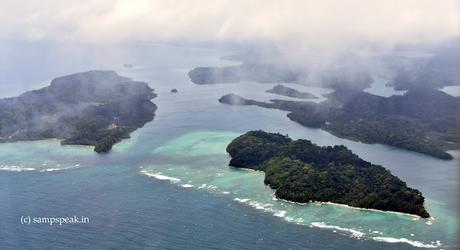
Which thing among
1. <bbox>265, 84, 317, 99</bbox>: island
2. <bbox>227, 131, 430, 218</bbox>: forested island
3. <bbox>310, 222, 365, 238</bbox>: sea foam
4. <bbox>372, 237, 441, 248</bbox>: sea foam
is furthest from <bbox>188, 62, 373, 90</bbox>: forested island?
<bbox>372, 237, 441, 248</bbox>: sea foam

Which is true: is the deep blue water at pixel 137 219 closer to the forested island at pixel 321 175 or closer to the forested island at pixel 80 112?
the forested island at pixel 321 175

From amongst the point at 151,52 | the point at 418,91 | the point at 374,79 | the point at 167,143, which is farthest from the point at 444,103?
the point at 151,52

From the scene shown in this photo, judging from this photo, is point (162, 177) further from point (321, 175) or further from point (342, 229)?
point (342, 229)

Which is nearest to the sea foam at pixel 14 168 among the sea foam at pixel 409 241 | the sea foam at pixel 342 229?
the sea foam at pixel 342 229

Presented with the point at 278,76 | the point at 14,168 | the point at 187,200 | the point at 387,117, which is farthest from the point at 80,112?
the point at 278,76

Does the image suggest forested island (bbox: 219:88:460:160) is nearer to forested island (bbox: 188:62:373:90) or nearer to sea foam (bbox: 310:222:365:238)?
forested island (bbox: 188:62:373:90)

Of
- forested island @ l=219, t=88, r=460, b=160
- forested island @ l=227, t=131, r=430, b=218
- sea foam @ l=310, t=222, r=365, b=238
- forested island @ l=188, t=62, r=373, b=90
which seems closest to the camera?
sea foam @ l=310, t=222, r=365, b=238
